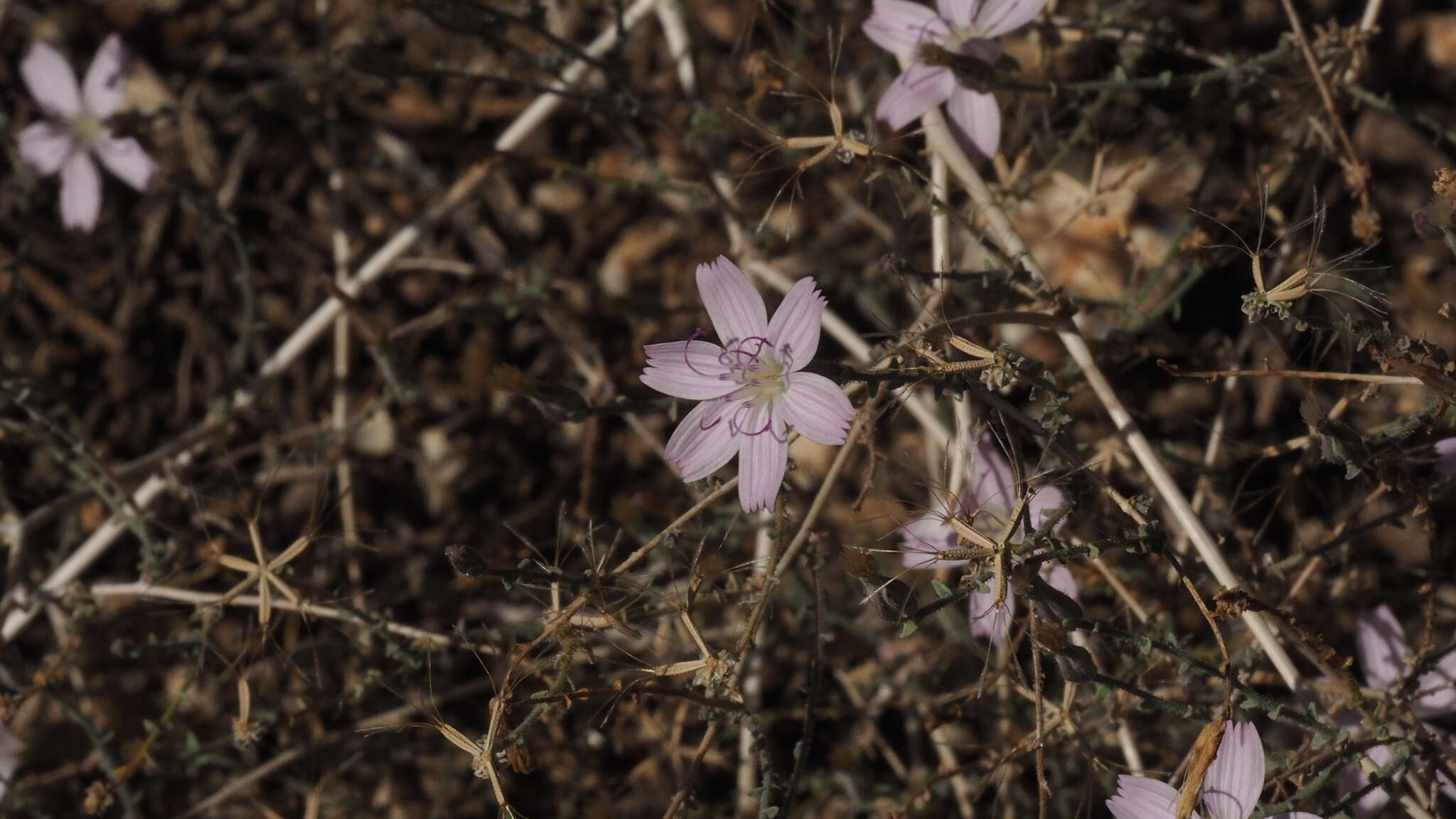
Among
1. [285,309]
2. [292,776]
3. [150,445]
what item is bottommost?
[292,776]

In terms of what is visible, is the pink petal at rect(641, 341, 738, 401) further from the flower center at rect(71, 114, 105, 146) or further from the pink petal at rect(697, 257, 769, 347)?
the flower center at rect(71, 114, 105, 146)

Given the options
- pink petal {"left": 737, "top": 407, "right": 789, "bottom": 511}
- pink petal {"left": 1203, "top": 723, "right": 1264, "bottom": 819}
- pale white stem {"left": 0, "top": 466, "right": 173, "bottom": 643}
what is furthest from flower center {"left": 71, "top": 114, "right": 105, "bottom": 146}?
pink petal {"left": 1203, "top": 723, "right": 1264, "bottom": 819}

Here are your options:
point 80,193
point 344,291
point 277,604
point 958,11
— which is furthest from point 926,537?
point 80,193

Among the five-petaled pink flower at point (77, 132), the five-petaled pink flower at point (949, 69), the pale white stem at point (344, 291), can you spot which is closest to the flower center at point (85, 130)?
the five-petaled pink flower at point (77, 132)

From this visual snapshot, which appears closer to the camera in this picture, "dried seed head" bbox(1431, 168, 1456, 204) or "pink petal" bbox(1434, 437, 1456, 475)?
"dried seed head" bbox(1431, 168, 1456, 204)

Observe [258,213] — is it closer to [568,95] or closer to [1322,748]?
[568,95]

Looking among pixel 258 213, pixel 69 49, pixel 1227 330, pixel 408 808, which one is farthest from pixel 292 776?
pixel 1227 330
